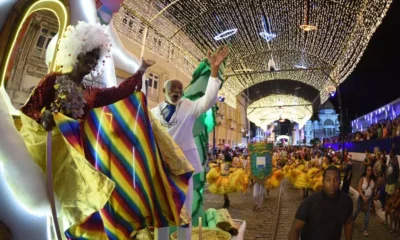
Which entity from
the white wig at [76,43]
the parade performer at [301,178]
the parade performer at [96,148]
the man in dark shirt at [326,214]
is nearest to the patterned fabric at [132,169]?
the parade performer at [96,148]

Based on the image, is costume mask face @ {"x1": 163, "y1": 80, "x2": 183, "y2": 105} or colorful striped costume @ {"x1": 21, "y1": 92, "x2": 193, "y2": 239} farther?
costume mask face @ {"x1": 163, "y1": 80, "x2": 183, "y2": 105}

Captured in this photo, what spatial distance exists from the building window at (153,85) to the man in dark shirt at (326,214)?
12.0m

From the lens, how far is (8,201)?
1709mm

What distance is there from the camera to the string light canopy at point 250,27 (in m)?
4.84

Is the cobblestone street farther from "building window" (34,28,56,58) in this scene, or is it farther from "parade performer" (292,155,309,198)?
"building window" (34,28,56,58)

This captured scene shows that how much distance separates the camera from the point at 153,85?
14.9 metres

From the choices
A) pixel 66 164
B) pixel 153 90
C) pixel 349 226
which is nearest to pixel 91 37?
pixel 66 164

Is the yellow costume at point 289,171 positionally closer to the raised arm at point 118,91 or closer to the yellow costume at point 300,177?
the yellow costume at point 300,177

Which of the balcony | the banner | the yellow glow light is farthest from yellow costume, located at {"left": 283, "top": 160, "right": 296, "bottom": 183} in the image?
the balcony

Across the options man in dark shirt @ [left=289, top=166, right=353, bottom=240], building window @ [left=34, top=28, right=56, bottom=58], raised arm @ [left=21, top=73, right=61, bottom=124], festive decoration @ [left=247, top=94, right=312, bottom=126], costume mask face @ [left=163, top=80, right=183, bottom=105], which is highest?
festive decoration @ [left=247, top=94, right=312, bottom=126]

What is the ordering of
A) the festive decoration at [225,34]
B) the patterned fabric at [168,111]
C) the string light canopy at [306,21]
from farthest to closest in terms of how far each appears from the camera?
the festive decoration at [225,34]
the string light canopy at [306,21]
the patterned fabric at [168,111]

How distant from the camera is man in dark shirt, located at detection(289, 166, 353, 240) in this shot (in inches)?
116

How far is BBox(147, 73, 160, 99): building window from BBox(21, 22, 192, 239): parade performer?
1220 centimetres

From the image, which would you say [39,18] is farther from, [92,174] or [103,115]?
[92,174]
